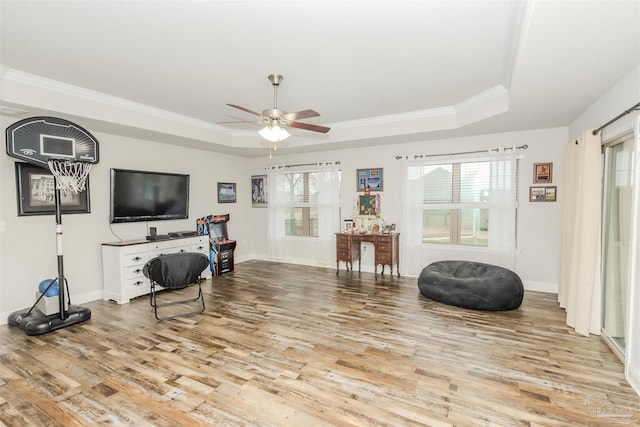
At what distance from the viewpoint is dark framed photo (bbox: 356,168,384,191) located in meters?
5.83

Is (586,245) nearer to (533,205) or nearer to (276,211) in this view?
(533,205)

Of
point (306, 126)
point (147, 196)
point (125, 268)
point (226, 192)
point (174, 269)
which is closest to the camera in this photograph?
point (306, 126)

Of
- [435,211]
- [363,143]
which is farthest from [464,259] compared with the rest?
[363,143]

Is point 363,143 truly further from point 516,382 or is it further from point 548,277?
point 516,382

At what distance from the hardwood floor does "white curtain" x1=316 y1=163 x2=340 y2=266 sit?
2341 millimetres

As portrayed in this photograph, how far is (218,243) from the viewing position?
5898 millimetres

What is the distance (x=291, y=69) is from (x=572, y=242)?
3.68 meters

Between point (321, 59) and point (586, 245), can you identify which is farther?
point (586, 245)

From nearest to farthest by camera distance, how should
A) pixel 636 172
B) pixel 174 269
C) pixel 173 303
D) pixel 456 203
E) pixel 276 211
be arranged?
pixel 636 172 → pixel 174 269 → pixel 173 303 → pixel 456 203 → pixel 276 211

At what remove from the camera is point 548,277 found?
184 inches

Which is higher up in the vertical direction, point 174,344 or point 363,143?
point 363,143

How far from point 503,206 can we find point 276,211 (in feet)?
14.4

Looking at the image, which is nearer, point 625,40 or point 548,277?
point 625,40

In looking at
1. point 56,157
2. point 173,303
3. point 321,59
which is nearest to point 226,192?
point 173,303
